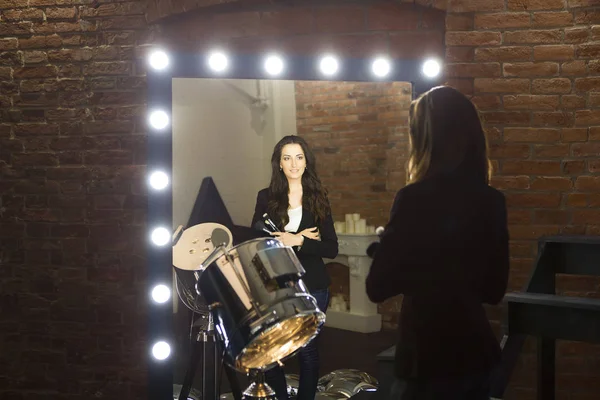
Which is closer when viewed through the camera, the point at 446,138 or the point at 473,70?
the point at 446,138

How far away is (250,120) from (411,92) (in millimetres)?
674

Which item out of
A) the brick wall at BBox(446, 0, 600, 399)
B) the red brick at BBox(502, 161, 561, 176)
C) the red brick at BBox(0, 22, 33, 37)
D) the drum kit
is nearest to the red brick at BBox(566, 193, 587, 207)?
the brick wall at BBox(446, 0, 600, 399)

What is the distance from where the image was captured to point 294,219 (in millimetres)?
2730

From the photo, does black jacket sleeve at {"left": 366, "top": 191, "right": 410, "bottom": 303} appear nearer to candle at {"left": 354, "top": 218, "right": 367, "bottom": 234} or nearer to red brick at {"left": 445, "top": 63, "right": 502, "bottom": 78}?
candle at {"left": 354, "top": 218, "right": 367, "bottom": 234}

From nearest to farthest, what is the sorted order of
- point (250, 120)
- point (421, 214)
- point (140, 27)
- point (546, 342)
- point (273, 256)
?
point (421, 214)
point (273, 256)
point (546, 342)
point (250, 120)
point (140, 27)

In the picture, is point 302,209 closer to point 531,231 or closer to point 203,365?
point 203,365

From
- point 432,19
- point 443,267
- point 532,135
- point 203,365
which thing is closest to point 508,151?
point 532,135

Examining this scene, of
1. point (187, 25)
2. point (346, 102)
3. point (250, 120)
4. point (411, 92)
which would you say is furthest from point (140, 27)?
point (411, 92)

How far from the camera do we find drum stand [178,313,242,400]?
2.76m

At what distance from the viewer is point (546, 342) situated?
8.13 feet

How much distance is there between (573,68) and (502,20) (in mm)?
335

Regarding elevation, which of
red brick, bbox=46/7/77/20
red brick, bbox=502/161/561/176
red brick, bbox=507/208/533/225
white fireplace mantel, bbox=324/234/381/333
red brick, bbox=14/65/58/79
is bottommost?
white fireplace mantel, bbox=324/234/381/333

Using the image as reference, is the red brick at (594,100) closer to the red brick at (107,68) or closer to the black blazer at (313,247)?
the black blazer at (313,247)

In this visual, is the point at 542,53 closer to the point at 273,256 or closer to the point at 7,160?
the point at 273,256
